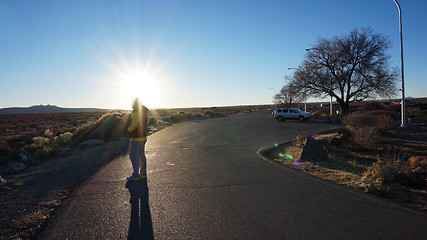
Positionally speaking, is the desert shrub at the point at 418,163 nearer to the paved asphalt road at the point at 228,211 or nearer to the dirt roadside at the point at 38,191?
the paved asphalt road at the point at 228,211

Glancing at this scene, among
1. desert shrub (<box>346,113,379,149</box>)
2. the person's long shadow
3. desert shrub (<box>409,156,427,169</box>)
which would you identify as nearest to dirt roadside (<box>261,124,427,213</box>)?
desert shrub (<box>346,113,379,149</box>)

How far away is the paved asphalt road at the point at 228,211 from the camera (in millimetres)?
3680

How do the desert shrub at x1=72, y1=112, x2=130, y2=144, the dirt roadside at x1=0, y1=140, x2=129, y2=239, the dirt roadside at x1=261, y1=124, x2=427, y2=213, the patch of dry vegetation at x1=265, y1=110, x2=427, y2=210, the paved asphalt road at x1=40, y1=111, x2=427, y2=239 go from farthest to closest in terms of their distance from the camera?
the desert shrub at x1=72, y1=112, x2=130, y2=144 < the patch of dry vegetation at x1=265, y1=110, x2=427, y2=210 < the dirt roadside at x1=261, y1=124, x2=427, y2=213 < the dirt roadside at x1=0, y1=140, x2=129, y2=239 < the paved asphalt road at x1=40, y1=111, x2=427, y2=239

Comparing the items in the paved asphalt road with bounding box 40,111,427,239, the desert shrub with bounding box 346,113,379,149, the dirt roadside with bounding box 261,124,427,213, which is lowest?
the dirt roadside with bounding box 261,124,427,213

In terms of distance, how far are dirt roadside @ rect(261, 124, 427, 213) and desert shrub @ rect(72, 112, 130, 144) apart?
32.4 feet

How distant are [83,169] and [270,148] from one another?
7226mm

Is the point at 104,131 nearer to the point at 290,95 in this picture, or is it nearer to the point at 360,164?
the point at 360,164

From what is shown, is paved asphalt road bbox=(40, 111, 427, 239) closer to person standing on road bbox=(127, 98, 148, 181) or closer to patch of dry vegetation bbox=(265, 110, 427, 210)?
person standing on road bbox=(127, 98, 148, 181)

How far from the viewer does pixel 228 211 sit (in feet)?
14.6

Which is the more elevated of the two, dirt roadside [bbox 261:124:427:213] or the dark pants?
the dark pants

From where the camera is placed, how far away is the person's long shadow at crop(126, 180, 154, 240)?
3717mm

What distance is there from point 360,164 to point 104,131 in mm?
13791

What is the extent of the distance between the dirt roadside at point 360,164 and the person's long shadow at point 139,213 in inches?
166

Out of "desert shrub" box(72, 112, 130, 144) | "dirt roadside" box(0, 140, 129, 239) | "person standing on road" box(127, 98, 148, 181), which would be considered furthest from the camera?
"desert shrub" box(72, 112, 130, 144)
